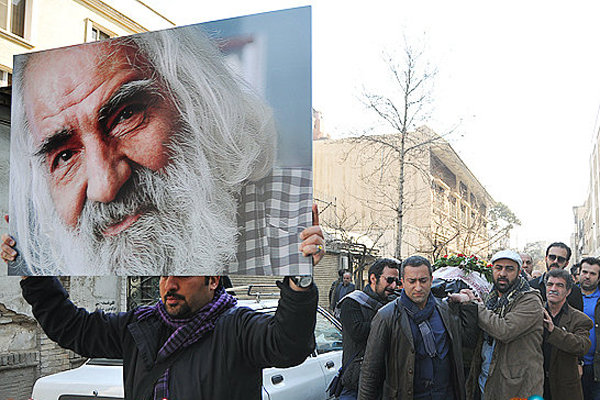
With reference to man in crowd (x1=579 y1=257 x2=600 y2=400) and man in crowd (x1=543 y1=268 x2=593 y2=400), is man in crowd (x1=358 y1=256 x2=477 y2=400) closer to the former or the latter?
man in crowd (x1=543 y1=268 x2=593 y2=400)

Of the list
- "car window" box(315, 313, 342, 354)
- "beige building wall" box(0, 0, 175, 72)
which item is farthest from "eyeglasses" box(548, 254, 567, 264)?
"beige building wall" box(0, 0, 175, 72)

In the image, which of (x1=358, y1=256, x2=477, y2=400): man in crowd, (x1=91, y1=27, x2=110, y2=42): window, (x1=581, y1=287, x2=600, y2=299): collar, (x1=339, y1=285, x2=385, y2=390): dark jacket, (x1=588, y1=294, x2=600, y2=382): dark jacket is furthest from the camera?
(x1=91, y1=27, x2=110, y2=42): window

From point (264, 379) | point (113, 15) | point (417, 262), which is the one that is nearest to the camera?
point (417, 262)

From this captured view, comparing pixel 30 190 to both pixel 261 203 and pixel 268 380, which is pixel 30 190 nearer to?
pixel 261 203

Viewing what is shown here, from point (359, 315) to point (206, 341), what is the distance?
2891 millimetres

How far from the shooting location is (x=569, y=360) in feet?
20.4

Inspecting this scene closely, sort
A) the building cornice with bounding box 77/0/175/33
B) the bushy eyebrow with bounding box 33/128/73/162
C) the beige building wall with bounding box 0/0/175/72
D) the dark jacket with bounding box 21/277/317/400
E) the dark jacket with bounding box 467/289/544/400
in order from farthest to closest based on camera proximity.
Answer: the building cornice with bounding box 77/0/175/33
the beige building wall with bounding box 0/0/175/72
the dark jacket with bounding box 467/289/544/400
the bushy eyebrow with bounding box 33/128/73/162
the dark jacket with bounding box 21/277/317/400

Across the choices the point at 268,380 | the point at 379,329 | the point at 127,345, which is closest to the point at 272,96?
the point at 127,345

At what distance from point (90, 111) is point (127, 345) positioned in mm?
1281

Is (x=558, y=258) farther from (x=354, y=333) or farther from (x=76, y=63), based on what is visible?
(x=76, y=63)

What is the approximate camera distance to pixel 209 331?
3.07 m

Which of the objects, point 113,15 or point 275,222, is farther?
point 113,15

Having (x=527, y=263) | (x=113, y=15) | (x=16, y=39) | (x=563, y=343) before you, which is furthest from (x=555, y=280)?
(x=113, y=15)

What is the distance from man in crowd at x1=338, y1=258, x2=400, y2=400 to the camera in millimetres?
5617
